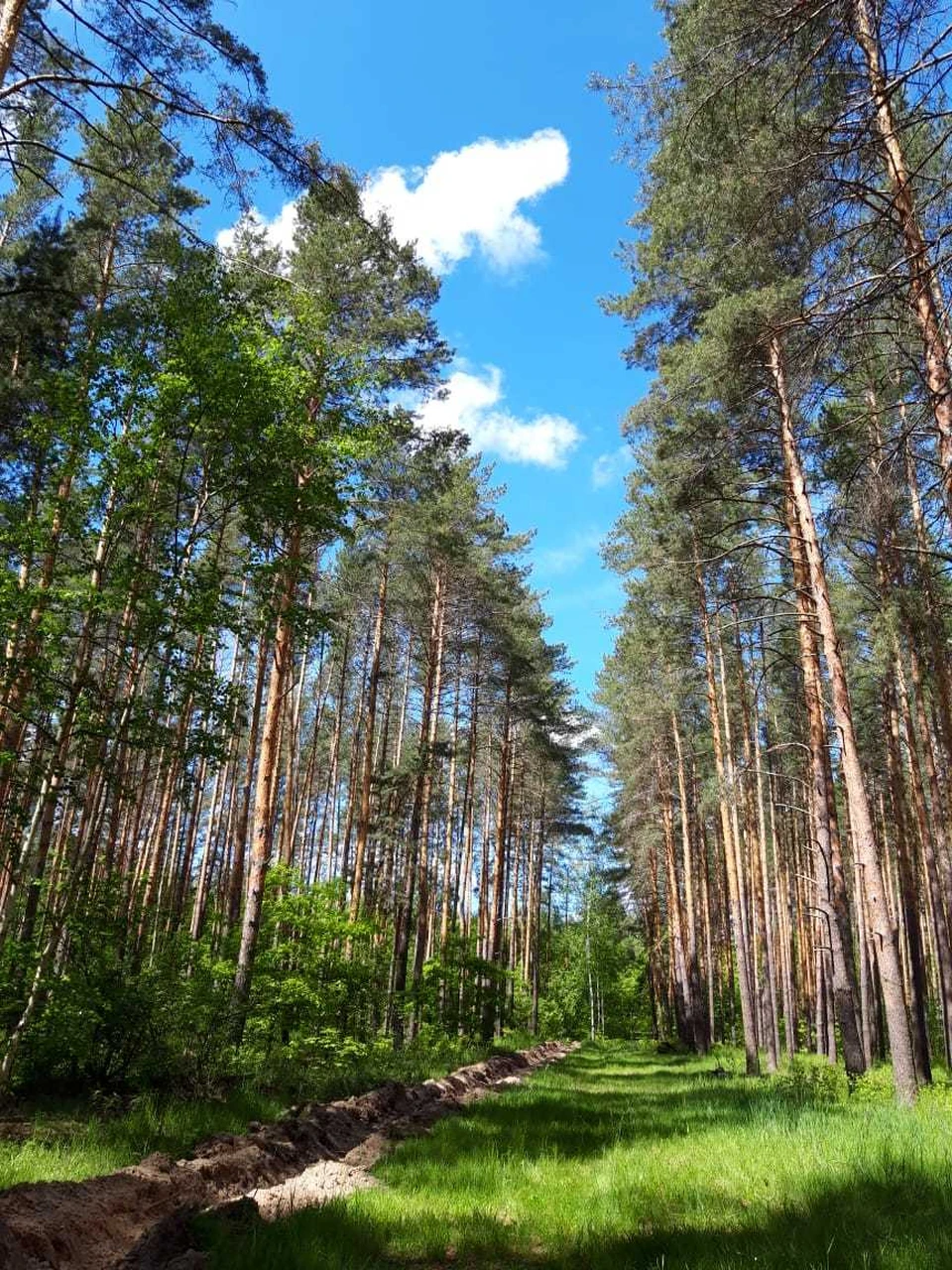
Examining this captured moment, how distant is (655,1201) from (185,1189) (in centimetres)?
269

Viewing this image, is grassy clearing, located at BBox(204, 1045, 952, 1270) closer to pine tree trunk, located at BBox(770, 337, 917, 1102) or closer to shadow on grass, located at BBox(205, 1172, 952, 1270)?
shadow on grass, located at BBox(205, 1172, 952, 1270)

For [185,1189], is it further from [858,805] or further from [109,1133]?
[858,805]

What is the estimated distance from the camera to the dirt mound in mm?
3100

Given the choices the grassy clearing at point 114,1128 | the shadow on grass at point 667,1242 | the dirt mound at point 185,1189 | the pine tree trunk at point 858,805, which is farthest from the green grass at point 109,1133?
the pine tree trunk at point 858,805

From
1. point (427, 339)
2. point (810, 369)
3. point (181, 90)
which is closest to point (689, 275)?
point (427, 339)

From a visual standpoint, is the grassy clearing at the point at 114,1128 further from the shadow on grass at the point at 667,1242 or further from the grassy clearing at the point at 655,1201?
the shadow on grass at the point at 667,1242

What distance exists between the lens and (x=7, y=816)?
656 centimetres

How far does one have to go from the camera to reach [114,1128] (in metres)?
5.68

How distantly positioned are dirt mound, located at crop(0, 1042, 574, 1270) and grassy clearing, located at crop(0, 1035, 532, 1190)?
1.55ft

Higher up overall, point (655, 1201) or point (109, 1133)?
point (655, 1201)

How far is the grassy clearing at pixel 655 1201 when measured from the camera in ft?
10.4

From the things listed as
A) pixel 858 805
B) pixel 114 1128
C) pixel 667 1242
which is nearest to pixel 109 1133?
pixel 114 1128

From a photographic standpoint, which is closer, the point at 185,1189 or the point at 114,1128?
the point at 185,1189

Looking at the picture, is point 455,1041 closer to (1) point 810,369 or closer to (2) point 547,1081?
(2) point 547,1081
